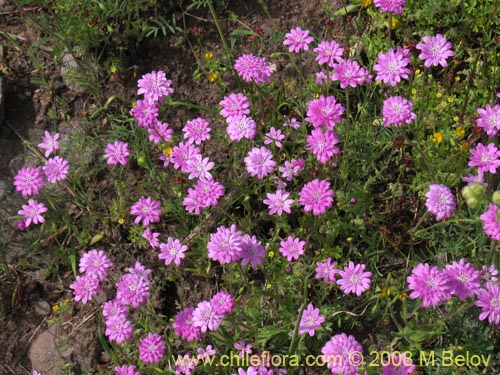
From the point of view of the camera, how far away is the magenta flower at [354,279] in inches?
110

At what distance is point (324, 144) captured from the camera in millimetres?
2746

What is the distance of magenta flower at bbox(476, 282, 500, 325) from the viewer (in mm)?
2494

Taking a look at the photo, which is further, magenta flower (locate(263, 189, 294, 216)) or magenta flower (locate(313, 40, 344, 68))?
magenta flower (locate(313, 40, 344, 68))

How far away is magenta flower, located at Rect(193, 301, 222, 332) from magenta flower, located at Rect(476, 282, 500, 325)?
3.58 ft

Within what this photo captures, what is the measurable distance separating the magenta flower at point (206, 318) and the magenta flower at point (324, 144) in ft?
2.72

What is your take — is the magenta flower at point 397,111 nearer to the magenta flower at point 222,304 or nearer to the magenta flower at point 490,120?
the magenta flower at point 490,120

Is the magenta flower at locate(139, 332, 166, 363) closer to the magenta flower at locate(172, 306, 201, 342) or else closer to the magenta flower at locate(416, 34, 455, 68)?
the magenta flower at locate(172, 306, 201, 342)

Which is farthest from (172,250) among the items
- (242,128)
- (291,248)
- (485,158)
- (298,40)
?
(485,158)

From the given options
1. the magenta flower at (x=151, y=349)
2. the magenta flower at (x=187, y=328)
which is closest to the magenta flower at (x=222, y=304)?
the magenta flower at (x=187, y=328)

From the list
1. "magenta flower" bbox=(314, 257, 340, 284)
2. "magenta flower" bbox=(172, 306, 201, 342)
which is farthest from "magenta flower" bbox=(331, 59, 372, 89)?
"magenta flower" bbox=(172, 306, 201, 342)

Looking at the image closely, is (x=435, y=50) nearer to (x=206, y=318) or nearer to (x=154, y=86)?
(x=154, y=86)

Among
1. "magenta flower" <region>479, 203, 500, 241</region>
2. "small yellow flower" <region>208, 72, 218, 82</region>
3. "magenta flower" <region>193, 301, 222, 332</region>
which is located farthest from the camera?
"small yellow flower" <region>208, 72, 218, 82</region>

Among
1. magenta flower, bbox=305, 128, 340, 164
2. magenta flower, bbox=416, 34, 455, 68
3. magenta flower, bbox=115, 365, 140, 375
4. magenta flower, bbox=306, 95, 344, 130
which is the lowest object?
magenta flower, bbox=115, 365, 140, 375

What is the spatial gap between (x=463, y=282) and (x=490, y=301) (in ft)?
0.47
